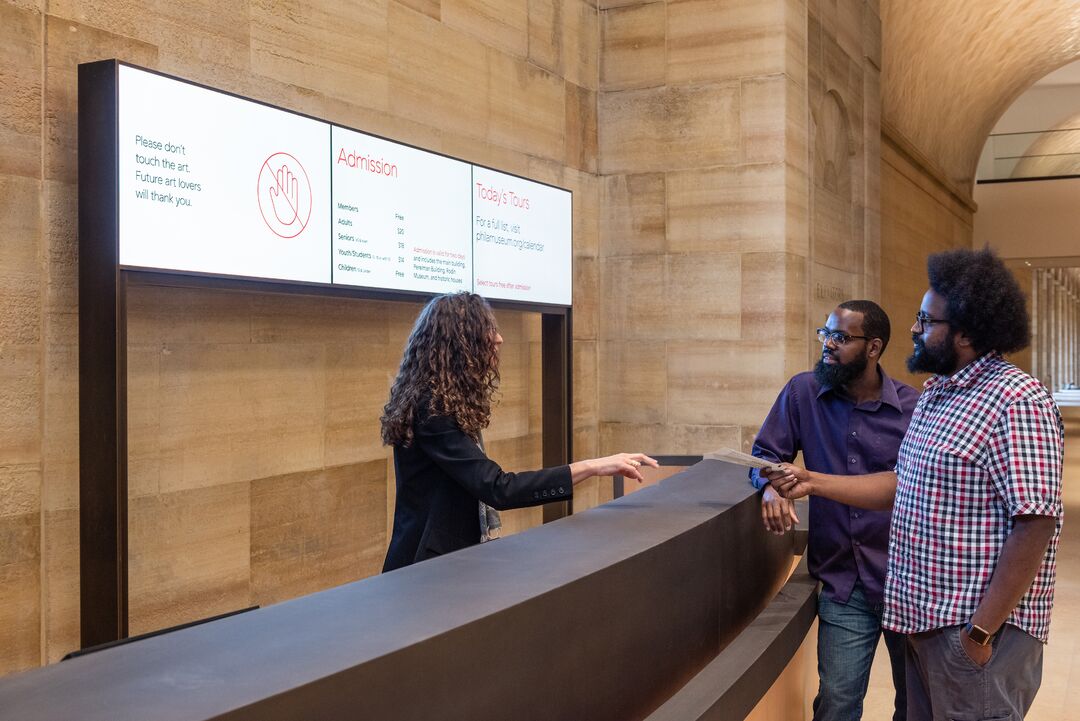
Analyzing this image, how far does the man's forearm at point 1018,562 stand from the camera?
2223 mm

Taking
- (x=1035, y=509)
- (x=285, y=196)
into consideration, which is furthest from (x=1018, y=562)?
(x=285, y=196)

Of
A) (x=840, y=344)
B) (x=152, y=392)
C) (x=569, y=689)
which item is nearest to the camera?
(x=569, y=689)

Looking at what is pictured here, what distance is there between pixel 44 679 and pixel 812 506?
2.39 meters

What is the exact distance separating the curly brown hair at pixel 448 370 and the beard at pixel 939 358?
1.11m

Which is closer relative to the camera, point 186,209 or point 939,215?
point 186,209

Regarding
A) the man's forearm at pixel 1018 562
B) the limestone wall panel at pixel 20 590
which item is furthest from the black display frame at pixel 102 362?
the man's forearm at pixel 1018 562

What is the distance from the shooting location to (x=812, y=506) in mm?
3156

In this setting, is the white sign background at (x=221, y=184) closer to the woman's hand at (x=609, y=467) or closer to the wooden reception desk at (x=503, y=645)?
the woman's hand at (x=609, y=467)

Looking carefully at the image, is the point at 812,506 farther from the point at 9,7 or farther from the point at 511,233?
the point at 511,233

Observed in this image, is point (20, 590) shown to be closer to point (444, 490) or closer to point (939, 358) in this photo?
point (444, 490)

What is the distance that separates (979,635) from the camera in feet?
7.54

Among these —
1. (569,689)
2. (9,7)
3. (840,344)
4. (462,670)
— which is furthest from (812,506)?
(9,7)

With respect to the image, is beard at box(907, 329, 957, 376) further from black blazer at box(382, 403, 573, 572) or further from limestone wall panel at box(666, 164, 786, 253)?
limestone wall panel at box(666, 164, 786, 253)

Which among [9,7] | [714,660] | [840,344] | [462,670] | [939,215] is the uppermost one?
[939,215]
